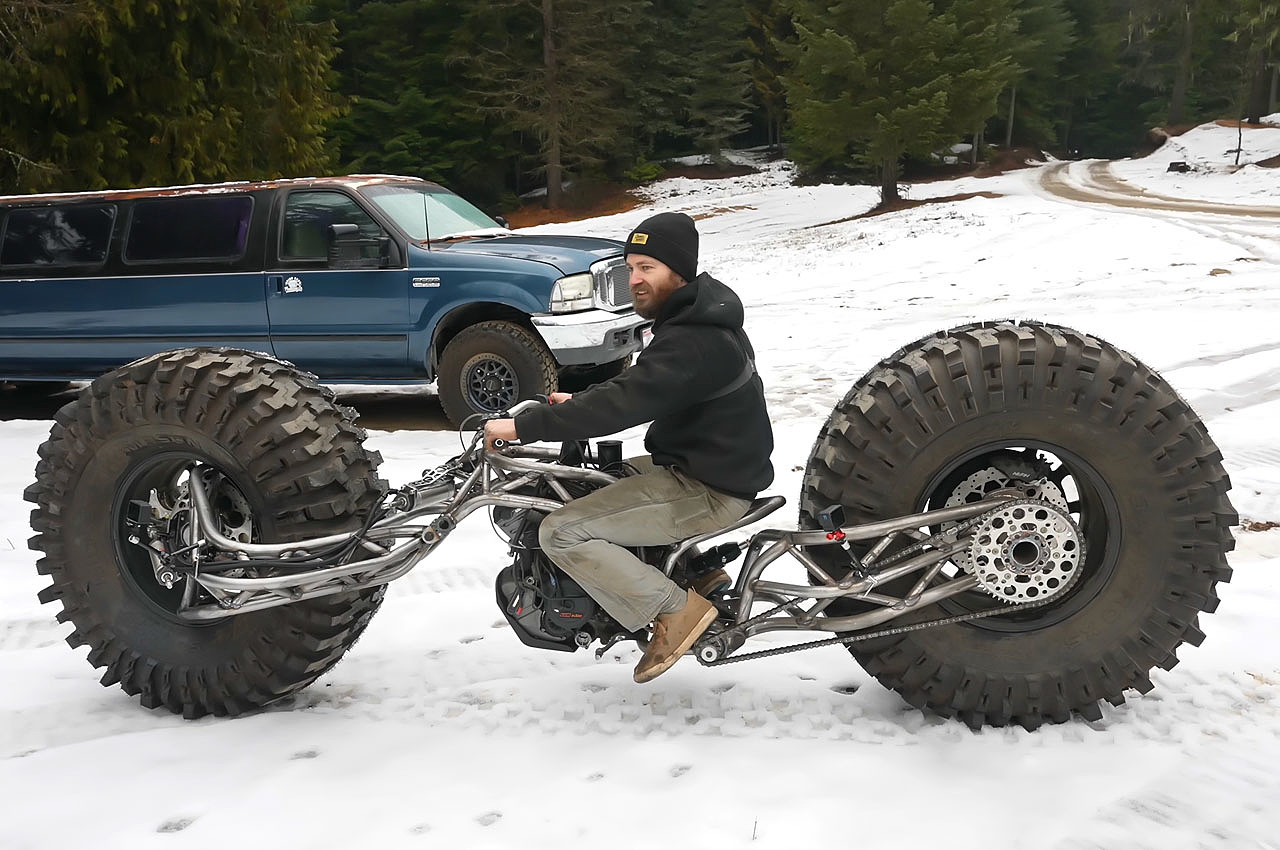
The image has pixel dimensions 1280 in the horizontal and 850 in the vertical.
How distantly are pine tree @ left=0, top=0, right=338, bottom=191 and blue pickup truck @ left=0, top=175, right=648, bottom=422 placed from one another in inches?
174

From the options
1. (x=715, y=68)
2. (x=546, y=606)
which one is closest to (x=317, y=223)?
(x=546, y=606)

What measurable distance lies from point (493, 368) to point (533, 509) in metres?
4.60

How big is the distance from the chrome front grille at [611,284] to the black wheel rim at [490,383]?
0.95 metres

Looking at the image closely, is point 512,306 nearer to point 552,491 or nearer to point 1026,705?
point 552,491

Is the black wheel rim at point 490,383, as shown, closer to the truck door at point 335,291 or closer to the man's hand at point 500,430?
the truck door at point 335,291

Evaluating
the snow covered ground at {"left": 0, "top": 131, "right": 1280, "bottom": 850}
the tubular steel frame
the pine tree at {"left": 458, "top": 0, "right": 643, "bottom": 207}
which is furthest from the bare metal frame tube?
the pine tree at {"left": 458, "top": 0, "right": 643, "bottom": 207}

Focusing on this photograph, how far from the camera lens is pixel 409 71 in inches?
1549

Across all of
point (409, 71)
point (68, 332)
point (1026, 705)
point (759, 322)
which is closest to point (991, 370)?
point (1026, 705)

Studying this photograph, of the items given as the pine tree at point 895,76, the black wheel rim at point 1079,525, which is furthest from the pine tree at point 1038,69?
the black wheel rim at point 1079,525

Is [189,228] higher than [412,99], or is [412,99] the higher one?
[412,99]

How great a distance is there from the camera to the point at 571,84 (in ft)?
122

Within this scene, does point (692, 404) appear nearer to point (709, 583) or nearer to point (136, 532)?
point (709, 583)

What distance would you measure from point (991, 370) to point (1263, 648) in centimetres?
167

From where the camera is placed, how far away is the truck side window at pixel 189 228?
8.05 m
